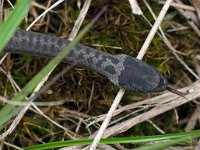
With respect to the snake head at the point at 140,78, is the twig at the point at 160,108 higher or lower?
lower

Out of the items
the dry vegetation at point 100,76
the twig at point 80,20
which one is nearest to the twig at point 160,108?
the dry vegetation at point 100,76

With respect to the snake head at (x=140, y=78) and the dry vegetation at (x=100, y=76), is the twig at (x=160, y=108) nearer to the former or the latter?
the dry vegetation at (x=100, y=76)

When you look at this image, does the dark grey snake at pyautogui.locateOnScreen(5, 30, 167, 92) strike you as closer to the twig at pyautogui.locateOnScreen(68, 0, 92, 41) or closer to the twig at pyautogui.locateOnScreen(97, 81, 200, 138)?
the twig at pyautogui.locateOnScreen(68, 0, 92, 41)

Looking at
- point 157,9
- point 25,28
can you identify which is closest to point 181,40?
point 157,9

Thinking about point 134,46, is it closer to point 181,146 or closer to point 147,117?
point 147,117

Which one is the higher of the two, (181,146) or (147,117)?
(147,117)

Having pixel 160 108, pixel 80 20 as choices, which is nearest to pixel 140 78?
pixel 160 108

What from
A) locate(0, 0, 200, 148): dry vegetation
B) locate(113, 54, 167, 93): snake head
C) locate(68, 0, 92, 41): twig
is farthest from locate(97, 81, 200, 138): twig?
locate(68, 0, 92, 41): twig
